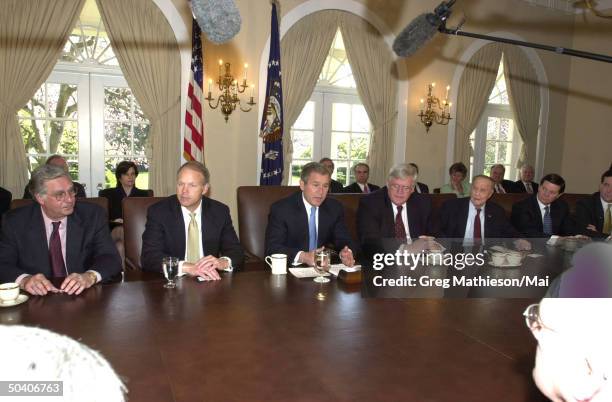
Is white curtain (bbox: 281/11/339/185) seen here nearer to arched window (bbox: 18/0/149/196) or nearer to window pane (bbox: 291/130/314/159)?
window pane (bbox: 291/130/314/159)

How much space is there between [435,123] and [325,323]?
5.74 m

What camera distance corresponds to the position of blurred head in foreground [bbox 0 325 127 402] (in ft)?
1.16

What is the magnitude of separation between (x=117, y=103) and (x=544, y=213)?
14.9 feet

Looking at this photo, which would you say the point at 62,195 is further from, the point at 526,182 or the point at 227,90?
the point at 526,182

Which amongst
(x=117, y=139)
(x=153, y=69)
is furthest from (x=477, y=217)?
(x=117, y=139)

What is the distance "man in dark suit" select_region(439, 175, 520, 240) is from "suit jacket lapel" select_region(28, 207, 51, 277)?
252cm

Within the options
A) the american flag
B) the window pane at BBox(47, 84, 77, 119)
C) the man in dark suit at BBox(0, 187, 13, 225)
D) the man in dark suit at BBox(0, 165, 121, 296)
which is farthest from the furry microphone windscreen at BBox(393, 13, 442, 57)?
the window pane at BBox(47, 84, 77, 119)

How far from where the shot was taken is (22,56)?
4652mm

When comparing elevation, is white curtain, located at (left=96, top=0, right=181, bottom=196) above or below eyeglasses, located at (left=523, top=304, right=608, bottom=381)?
above

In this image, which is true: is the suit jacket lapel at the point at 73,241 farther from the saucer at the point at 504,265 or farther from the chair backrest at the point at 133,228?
the saucer at the point at 504,265

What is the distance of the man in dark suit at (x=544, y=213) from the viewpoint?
148 inches

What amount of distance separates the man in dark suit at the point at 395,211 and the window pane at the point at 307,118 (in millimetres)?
3144

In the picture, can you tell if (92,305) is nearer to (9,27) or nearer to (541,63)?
(9,27)

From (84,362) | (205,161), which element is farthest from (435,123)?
(84,362)
